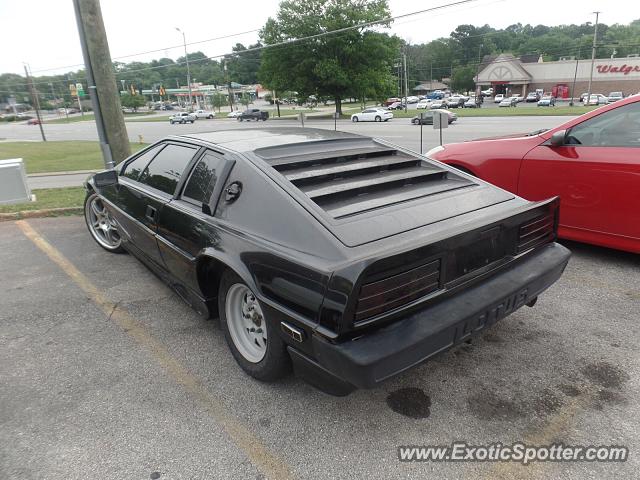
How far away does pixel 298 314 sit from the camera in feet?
7.11

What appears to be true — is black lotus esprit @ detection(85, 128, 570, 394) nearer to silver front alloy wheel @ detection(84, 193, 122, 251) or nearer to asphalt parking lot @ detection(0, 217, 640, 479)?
asphalt parking lot @ detection(0, 217, 640, 479)

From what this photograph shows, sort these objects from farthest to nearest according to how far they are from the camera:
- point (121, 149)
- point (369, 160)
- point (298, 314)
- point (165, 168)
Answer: point (121, 149) < point (165, 168) < point (369, 160) < point (298, 314)

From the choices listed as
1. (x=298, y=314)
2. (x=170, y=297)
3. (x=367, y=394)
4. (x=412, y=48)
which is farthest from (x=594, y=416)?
(x=412, y=48)

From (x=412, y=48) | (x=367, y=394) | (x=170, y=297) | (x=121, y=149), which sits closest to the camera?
(x=367, y=394)

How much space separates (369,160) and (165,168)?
5.49ft

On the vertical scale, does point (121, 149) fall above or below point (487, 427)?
above

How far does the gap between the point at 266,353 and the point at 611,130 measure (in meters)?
3.86

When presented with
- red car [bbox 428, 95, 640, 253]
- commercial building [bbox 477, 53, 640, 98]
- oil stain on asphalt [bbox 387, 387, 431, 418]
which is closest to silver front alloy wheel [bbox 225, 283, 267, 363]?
oil stain on asphalt [bbox 387, 387, 431, 418]

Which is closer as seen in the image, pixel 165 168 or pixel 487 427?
pixel 487 427

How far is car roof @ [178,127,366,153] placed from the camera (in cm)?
311

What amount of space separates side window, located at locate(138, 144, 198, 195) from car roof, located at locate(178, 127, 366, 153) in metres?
0.15

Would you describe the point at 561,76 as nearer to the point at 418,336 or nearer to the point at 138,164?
the point at 138,164

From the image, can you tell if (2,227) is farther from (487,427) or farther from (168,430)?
(487,427)

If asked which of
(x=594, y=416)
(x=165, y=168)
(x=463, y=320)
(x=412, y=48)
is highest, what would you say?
(x=412, y=48)
